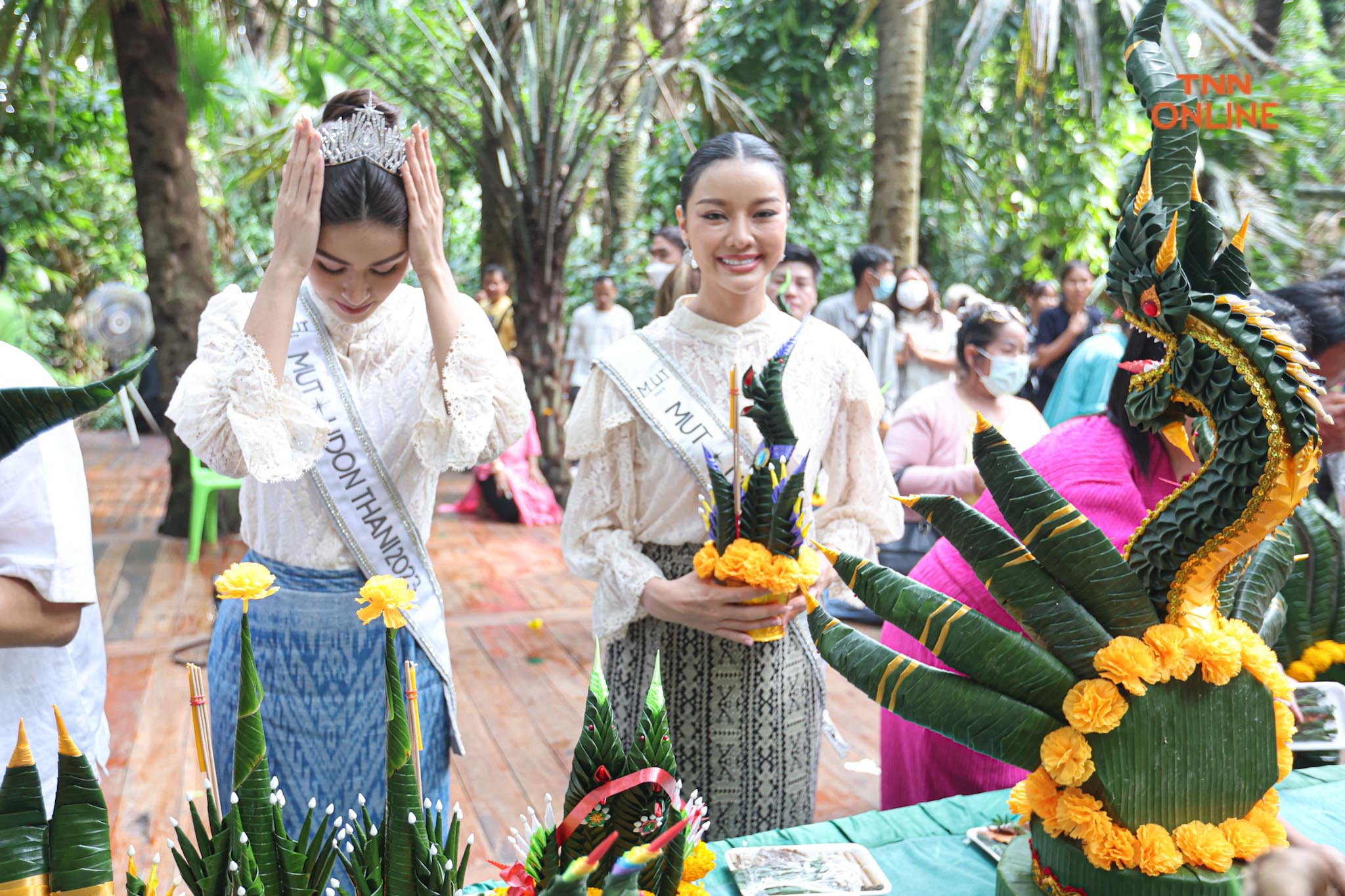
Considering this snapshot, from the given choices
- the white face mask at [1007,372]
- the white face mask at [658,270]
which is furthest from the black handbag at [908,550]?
the white face mask at [658,270]

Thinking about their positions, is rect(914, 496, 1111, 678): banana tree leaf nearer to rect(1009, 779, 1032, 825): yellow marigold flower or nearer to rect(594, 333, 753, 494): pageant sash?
rect(1009, 779, 1032, 825): yellow marigold flower

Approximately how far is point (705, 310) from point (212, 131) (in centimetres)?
882

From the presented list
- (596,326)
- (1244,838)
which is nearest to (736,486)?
(1244,838)

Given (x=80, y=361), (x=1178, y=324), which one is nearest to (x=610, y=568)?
(x=1178, y=324)

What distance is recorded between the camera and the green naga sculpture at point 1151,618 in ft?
3.67

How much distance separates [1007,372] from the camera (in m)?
3.27

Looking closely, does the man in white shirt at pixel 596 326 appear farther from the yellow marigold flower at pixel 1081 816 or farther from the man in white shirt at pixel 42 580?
the yellow marigold flower at pixel 1081 816

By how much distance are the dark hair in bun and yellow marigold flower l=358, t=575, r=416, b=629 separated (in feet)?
2.43

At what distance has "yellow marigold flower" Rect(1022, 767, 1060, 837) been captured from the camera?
120 cm

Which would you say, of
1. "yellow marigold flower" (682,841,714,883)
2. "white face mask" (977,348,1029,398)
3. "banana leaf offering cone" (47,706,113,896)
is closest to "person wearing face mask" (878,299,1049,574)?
"white face mask" (977,348,1029,398)

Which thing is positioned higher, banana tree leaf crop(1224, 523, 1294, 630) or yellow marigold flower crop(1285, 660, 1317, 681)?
banana tree leaf crop(1224, 523, 1294, 630)

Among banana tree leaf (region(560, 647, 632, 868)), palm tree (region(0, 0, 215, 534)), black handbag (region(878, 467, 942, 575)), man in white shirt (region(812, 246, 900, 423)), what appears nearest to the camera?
banana tree leaf (region(560, 647, 632, 868))

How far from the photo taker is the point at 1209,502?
1158mm

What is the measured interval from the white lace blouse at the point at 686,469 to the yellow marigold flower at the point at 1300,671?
0.71 metres
